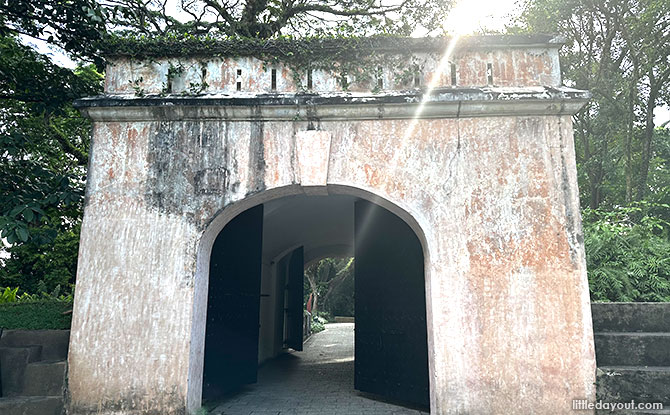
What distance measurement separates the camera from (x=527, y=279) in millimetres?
4070

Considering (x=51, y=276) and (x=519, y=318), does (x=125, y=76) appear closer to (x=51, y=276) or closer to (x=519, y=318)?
(x=519, y=318)

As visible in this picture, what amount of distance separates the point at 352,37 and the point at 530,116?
78.2 inches

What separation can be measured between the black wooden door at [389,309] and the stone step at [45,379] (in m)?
3.40

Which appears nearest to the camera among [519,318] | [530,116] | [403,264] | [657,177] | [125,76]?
[519,318]

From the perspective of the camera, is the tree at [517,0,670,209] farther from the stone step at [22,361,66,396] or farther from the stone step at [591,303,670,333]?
the stone step at [22,361,66,396]

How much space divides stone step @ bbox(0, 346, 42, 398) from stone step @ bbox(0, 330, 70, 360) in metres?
0.10

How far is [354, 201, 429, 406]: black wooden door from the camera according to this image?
5.24 meters

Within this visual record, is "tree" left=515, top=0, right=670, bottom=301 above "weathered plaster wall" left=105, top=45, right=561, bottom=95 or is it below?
above

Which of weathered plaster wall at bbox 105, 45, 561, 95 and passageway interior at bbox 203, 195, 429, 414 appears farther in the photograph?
passageway interior at bbox 203, 195, 429, 414

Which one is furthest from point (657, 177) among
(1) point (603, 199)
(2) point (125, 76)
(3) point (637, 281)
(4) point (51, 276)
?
(4) point (51, 276)

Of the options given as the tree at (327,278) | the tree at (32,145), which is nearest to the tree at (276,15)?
the tree at (32,145)

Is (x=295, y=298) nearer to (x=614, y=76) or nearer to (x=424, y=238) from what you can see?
(x=424, y=238)

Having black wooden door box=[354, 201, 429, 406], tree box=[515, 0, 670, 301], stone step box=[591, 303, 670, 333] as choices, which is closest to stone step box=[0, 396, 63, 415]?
black wooden door box=[354, 201, 429, 406]

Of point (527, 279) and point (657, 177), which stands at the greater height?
point (657, 177)
